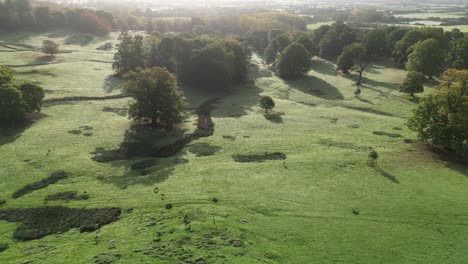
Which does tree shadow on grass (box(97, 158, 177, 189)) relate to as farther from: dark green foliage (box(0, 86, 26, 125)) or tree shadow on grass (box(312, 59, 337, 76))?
tree shadow on grass (box(312, 59, 337, 76))

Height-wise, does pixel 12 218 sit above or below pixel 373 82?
below

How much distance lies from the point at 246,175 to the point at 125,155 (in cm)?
2260

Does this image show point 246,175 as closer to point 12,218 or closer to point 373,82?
point 12,218

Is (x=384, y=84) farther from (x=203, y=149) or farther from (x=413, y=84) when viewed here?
(x=203, y=149)

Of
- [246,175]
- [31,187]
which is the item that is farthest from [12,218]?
[246,175]

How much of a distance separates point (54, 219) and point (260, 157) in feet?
103

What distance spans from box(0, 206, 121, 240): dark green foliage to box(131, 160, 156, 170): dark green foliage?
13.4 metres

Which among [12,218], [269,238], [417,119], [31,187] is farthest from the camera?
[417,119]

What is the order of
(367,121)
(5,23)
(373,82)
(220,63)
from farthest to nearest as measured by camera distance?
(5,23) → (373,82) → (220,63) → (367,121)

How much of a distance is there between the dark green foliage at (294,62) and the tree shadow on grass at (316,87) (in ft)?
11.2

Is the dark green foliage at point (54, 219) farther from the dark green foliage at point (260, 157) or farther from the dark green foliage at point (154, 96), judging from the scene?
the dark green foliage at point (154, 96)

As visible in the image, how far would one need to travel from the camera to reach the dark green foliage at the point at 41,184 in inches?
1852

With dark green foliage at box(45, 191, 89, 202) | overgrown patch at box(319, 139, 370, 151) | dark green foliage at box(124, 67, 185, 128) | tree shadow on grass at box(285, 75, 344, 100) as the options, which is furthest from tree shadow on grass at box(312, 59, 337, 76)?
dark green foliage at box(45, 191, 89, 202)

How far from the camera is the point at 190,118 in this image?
82.0m
